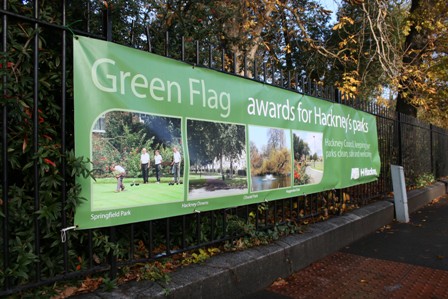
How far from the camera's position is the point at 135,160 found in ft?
9.35

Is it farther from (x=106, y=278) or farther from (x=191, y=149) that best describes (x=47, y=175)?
(x=191, y=149)

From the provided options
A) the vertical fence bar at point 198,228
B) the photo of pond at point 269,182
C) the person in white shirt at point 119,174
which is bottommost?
the vertical fence bar at point 198,228

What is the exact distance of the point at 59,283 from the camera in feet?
8.51

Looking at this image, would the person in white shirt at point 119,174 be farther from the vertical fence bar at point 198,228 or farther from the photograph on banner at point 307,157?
the photograph on banner at point 307,157

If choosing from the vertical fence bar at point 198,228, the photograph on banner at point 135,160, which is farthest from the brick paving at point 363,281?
the photograph on banner at point 135,160

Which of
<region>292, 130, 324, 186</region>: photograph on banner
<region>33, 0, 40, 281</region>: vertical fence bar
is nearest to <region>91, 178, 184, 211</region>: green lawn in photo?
<region>33, 0, 40, 281</region>: vertical fence bar

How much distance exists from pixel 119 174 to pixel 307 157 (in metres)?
2.83

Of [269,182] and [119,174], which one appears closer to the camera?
[119,174]

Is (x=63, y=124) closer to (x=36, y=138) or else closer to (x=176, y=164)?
(x=36, y=138)

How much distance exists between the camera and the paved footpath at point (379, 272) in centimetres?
372

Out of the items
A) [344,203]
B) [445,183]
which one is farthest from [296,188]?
[445,183]

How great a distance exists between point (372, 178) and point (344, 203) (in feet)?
3.62

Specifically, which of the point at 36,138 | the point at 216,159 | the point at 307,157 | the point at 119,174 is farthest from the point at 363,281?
the point at 36,138

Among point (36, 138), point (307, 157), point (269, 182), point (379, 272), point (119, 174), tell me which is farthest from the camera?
point (307, 157)
